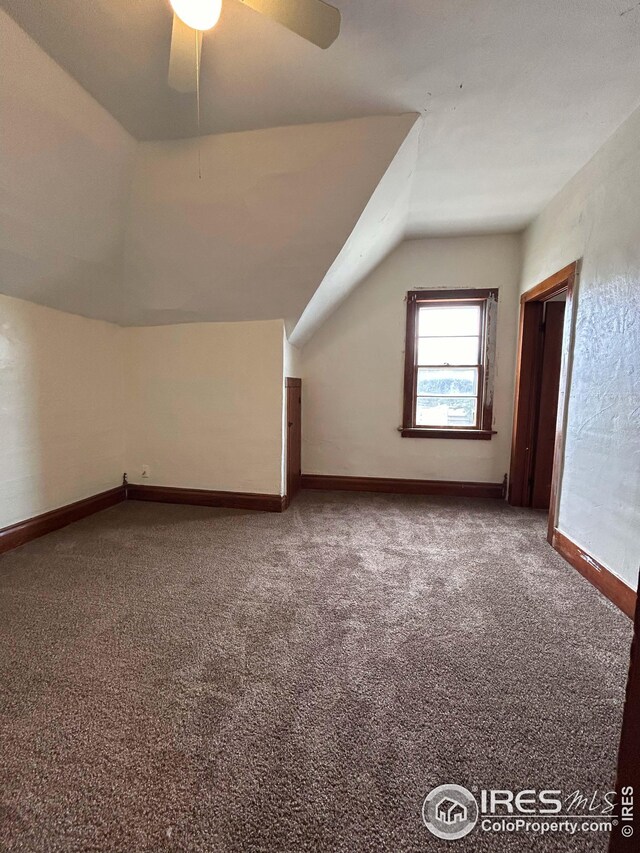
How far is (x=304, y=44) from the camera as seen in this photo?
1419mm

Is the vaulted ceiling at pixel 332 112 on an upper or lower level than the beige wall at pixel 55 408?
upper

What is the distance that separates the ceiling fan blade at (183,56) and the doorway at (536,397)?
9.05 feet

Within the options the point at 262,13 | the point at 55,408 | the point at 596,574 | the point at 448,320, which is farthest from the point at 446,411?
the point at 55,408

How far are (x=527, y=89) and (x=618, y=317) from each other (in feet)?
4.00

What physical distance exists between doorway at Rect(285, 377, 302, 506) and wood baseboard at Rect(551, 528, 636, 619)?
6.90ft

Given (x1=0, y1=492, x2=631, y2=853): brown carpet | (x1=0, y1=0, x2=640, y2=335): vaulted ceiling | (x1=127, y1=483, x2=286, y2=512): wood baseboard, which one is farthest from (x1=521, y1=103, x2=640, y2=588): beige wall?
(x1=127, y1=483, x2=286, y2=512): wood baseboard

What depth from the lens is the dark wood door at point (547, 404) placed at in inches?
120

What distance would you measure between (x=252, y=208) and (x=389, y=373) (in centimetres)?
202

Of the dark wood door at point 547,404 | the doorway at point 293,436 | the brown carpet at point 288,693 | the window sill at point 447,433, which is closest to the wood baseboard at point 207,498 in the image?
the doorway at point 293,436

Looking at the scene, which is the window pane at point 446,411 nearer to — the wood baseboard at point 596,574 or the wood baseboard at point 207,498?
the wood baseboard at point 596,574

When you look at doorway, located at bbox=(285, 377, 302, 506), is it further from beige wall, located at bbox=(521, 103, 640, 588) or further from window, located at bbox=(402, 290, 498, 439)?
beige wall, located at bbox=(521, 103, 640, 588)

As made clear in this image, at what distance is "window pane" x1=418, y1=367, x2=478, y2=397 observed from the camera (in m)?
3.57

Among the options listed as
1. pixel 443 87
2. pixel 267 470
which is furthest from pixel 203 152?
pixel 267 470

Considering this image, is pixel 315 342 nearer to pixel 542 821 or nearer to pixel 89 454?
pixel 89 454
